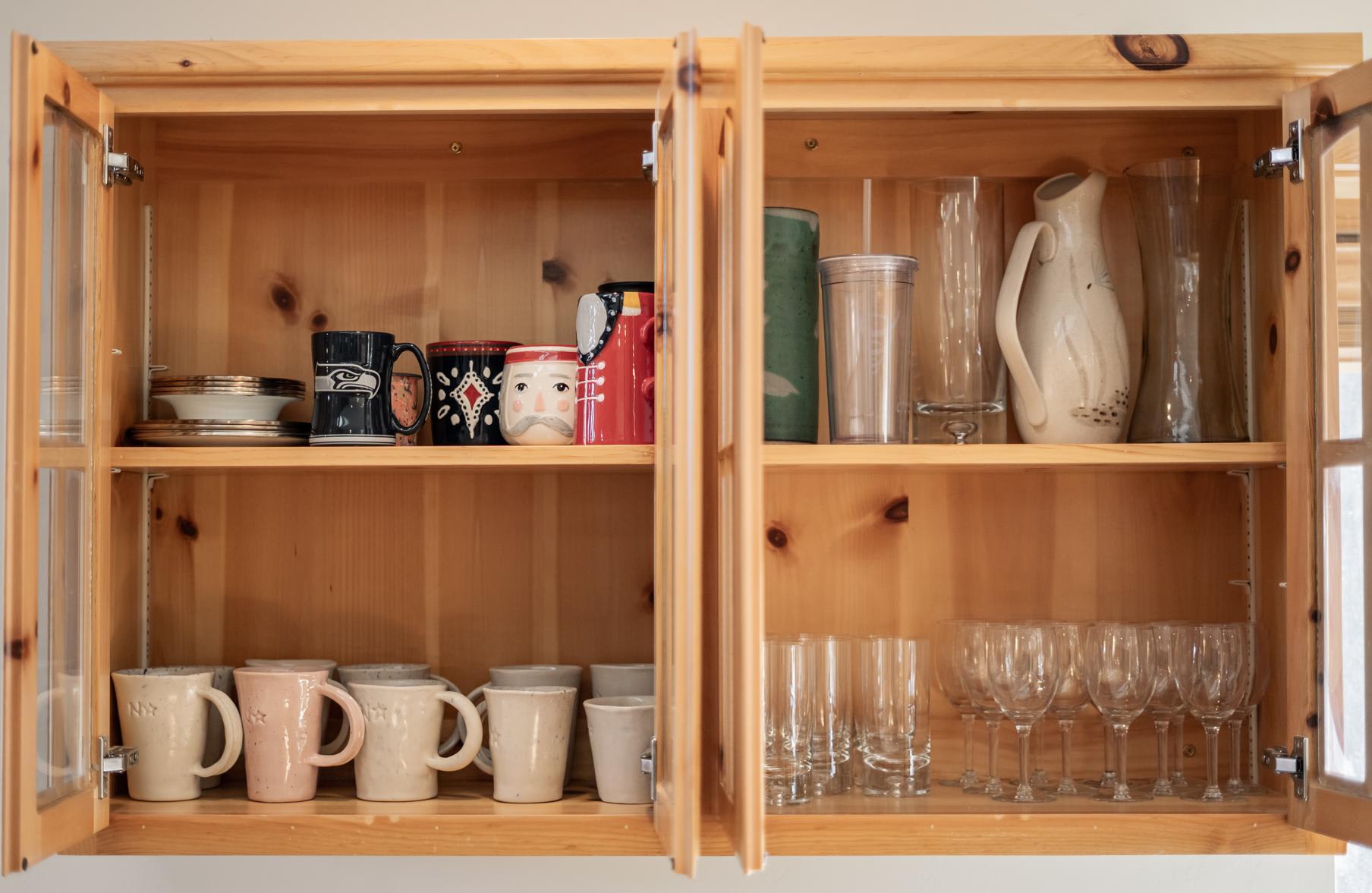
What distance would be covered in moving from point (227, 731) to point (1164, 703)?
895 millimetres

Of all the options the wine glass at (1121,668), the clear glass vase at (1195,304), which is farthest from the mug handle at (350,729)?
the clear glass vase at (1195,304)

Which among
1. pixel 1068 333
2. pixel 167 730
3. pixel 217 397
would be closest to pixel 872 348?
pixel 1068 333

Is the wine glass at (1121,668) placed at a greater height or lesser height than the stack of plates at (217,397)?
lesser

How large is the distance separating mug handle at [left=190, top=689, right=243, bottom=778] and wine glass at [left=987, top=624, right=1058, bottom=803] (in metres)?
0.71

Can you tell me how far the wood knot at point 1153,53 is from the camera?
1159 mm

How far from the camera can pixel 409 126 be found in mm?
1315

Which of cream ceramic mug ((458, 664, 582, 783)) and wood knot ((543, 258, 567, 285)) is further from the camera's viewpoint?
wood knot ((543, 258, 567, 285))

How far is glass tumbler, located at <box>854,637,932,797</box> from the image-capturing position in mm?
1187

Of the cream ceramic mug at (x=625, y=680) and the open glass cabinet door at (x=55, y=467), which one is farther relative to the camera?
the cream ceramic mug at (x=625, y=680)

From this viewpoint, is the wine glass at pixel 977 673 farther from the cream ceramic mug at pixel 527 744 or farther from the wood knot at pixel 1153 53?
the wood knot at pixel 1153 53

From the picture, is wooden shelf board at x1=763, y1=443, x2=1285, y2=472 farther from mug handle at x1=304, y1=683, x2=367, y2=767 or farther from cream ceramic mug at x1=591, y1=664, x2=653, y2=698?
mug handle at x1=304, y1=683, x2=367, y2=767

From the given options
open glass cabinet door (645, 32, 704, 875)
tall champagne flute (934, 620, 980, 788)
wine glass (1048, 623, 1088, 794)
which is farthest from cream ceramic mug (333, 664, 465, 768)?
wine glass (1048, 623, 1088, 794)

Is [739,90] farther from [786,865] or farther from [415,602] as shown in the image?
[786,865]

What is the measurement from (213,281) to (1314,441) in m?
1.12
